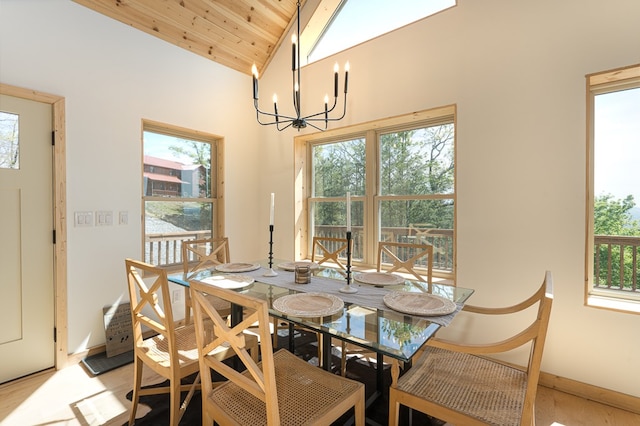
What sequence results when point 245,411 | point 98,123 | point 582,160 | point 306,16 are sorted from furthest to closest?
point 306,16 → point 98,123 → point 582,160 → point 245,411

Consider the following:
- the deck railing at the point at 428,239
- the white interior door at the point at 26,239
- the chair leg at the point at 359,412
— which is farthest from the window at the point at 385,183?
the white interior door at the point at 26,239

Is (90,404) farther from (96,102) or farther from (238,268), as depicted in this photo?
(96,102)

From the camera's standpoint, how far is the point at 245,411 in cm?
116

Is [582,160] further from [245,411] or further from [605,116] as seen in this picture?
[245,411]

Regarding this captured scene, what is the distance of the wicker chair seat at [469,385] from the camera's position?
115 centimetres

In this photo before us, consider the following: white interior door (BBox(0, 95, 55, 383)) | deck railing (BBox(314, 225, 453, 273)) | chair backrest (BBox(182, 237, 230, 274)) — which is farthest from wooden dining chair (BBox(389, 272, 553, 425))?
white interior door (BBox(0, 95, 55, 383))

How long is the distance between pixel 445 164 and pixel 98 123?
3026mm

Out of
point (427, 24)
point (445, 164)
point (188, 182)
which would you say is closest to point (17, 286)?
point (188, 182)

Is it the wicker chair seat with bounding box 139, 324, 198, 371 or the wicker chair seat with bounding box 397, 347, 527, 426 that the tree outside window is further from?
the wicker chair seat with bounding box 397, 347, 527, 426

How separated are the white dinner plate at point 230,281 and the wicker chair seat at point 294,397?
1.96 feet

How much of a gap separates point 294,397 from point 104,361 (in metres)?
2.02

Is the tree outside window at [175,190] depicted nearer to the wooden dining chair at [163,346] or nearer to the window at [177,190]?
the window at [177,190]

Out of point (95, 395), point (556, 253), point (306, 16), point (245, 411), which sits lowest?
point (95, 395)

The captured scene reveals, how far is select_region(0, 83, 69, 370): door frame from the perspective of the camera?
7.42 feet
